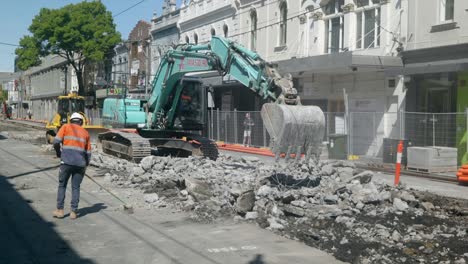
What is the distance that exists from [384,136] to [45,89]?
75762 mm

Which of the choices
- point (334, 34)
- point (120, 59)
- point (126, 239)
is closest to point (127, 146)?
point (126, 239)

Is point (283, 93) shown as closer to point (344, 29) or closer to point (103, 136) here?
point (103, 136)

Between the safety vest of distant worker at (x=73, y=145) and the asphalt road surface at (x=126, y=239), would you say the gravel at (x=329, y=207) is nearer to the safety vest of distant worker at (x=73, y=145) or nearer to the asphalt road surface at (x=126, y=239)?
the asphalt road surface at (x=126, y=239)

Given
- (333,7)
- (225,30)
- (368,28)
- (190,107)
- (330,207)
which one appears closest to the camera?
(330,207)

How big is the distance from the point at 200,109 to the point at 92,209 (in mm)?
8001

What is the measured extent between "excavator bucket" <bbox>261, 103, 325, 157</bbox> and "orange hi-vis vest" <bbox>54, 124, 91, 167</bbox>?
335 centimetres

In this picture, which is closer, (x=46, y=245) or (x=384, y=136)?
(x=46, y=245)

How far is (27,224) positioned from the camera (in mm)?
9141

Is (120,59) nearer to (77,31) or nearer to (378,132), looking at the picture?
(77,31)

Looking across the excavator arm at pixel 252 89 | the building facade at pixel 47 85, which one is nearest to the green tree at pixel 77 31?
the building facade at pixel 47 85

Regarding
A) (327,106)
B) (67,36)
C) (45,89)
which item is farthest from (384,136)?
(45,89)

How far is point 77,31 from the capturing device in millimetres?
50875

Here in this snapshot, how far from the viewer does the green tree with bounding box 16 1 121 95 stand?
167ft

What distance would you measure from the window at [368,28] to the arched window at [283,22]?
579 cm
